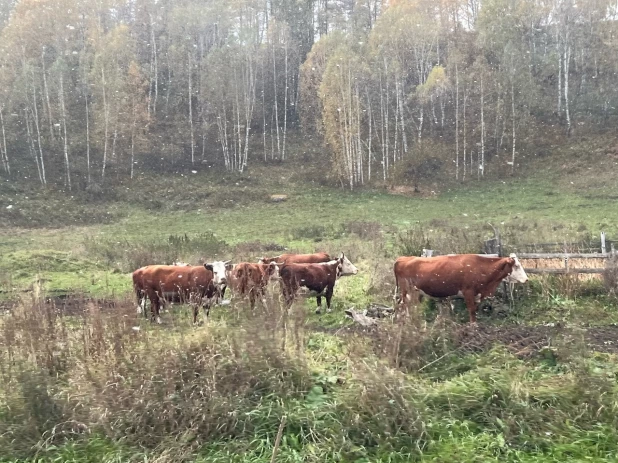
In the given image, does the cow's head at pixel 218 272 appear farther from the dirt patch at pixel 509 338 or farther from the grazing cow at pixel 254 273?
the dirt patch at pixel 509 338

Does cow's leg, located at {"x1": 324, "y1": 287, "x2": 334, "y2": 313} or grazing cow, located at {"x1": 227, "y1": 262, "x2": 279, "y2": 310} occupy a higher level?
grazing cow, located at {"x1": 227, "y1": 262, "x2": 279, "y2": 310}

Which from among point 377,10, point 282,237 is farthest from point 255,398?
point 377,10

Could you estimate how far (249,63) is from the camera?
4009 cm

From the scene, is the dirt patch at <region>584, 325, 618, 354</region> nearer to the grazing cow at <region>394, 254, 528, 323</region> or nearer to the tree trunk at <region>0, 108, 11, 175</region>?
the grazing cow at <region>394, 254, 528, 323</region>

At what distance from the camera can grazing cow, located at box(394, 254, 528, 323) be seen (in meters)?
9.52

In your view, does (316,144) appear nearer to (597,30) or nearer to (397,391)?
(597,30)

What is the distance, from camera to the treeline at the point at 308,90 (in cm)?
3588

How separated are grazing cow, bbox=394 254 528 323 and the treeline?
25.4 m

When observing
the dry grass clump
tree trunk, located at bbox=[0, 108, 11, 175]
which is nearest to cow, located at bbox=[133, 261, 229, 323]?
the dry grass clump

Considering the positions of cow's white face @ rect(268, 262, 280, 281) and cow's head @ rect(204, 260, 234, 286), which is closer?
cow's head @ rect(204, 260, 234, 286)

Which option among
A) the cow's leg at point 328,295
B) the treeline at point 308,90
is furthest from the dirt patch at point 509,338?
the treeline at point 308,90

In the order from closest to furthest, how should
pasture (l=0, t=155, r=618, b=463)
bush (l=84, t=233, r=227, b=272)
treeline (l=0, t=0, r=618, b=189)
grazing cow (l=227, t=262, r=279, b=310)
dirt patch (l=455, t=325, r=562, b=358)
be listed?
1. pasture (l=0, t=155, r=618, b=463)
2. dirt patch (l=455, t=325, r=562, b=358)
3. grazing cow (l=227, t=262, r=279, b=310)
4. bush (l=84, t=233, r=227, b=272)
5. treeline (l=0, t=0, r=618, b=189)

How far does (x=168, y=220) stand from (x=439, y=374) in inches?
983

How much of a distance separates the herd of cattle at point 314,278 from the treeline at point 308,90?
80.6 ft
